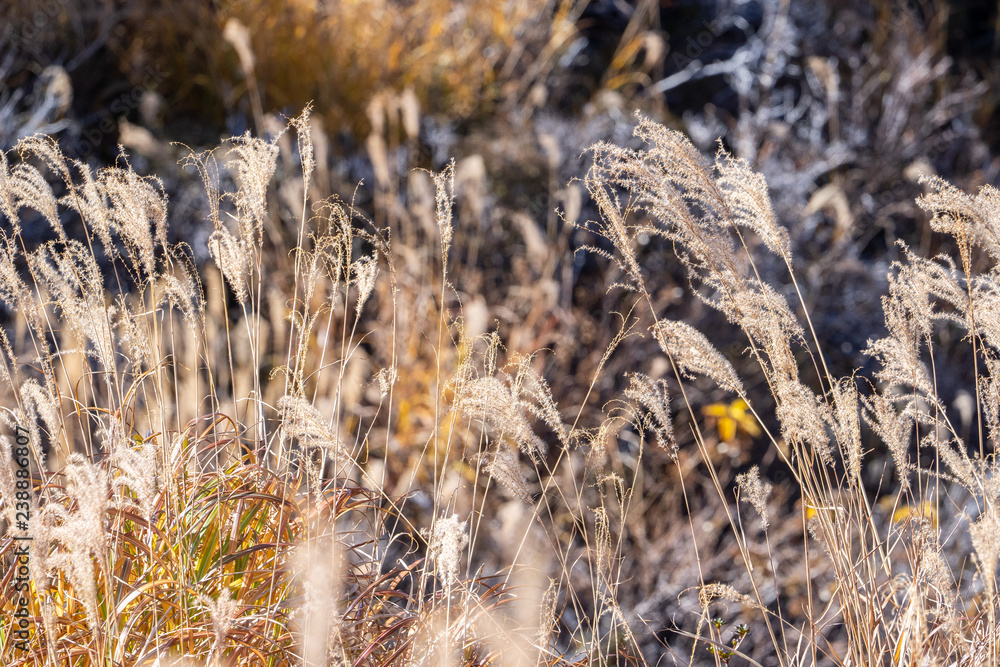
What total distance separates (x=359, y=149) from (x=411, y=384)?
212 centimetres

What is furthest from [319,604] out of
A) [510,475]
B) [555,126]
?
[555,126]

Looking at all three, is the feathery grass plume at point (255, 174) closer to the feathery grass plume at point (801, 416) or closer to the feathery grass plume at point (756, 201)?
the feathery grass plume at point (756, 201)

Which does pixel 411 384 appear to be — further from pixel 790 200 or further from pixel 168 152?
pixel 790 200

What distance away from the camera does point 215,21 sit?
4.87 meters

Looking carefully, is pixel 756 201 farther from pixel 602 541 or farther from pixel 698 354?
pixel 602 541

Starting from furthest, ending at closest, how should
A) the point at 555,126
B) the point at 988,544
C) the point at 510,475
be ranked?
the point at 555,126 → the point at 510,475 → the point at 988,544

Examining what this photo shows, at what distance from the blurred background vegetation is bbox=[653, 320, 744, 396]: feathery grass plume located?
1624 millimetres

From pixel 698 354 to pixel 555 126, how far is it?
373cm

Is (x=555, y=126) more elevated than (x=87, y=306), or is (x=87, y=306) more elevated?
(x=555, y=126)

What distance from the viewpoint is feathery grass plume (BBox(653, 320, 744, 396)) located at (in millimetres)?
1381

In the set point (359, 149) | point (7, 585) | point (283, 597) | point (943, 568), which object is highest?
point (359, 149)

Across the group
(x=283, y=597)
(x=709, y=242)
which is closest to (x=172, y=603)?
(x=283, y=597)

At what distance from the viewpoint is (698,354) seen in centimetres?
139

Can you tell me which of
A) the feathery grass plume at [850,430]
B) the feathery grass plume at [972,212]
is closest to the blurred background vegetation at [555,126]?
the feathery grass plume at [850,430]
